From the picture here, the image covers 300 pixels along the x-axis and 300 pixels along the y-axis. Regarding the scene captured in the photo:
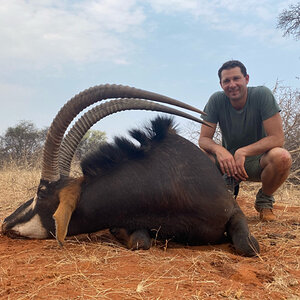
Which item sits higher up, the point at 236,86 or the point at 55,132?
the point at 236,86

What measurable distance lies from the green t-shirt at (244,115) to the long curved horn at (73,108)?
1.65 m

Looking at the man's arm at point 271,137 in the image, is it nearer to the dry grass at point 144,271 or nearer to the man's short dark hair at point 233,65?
the man's short dark hair at point 233,65

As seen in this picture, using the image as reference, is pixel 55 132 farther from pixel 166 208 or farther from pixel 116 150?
pixel 166 208

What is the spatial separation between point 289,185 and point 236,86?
16.0 feet

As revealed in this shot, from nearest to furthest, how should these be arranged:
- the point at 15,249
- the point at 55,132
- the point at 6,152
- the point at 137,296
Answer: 1. the point at 137,296
2. the point at 15,249
3. the point at 55,132
4. the point at 6,152

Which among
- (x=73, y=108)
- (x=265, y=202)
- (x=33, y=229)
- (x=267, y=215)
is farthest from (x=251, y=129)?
(x=33, y=229)

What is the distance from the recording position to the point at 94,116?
318cm

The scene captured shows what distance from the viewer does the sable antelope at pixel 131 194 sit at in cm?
297

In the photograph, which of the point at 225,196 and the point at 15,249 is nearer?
the point at 15,249

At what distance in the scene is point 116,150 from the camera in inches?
127

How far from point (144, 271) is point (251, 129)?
113 inches

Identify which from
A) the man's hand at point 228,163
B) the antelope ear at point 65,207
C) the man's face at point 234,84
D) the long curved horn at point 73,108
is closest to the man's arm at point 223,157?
the man's hand at point 228,163

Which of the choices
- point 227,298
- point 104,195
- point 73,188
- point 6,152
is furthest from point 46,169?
point 6,152

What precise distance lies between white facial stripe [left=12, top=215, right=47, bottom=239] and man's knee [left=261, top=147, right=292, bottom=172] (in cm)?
259
